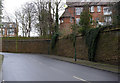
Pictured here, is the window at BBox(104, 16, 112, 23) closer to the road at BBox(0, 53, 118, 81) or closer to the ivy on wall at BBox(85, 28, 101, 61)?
the ivy on wall at BBox(85, 28, 101, 61)

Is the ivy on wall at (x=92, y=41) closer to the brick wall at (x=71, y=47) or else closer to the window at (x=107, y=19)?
the brick wall at (x=71, y=47)

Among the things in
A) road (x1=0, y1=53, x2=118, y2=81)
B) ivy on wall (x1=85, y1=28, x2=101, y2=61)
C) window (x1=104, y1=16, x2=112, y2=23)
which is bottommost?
road (x1=0, y1=53, x2=118, y2=81)

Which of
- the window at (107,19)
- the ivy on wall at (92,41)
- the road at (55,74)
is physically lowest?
the road at (55,74)

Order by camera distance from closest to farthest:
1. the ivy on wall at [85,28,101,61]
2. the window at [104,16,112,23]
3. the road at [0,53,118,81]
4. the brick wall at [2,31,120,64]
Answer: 1. the road at [0,53,118,81]
2. the brick wall at [2,31,120,64]
3. the ivy on wall at [85,28,101,61]
4. the window at [104,16,112,23]

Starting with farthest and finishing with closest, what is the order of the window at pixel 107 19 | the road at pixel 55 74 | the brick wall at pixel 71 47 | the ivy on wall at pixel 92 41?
the window at pixel 107 19
the ivy on wall at pixel 92 41
the brick wall at pixel 71 47
the road at pixel 55 74

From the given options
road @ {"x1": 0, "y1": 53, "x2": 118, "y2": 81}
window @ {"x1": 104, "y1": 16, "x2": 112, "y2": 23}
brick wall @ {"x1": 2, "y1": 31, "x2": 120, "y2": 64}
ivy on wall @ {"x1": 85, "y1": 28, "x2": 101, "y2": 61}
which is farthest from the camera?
window @ {"x1": 104, "y1": 16, "x2": 112, "y2": 23}

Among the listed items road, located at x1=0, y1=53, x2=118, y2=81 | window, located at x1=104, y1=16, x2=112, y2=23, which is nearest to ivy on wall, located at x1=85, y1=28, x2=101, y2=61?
window, located at x1=104, y1=16, x2=112, y2=23

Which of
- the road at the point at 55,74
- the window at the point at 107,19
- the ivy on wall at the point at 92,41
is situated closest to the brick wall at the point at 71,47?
the ivy on wall at the point at 92,41

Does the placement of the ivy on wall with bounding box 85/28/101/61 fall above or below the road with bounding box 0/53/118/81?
above

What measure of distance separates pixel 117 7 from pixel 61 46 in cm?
1783

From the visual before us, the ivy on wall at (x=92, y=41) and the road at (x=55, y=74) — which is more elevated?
the ivy on wall at (x=92, y=41)

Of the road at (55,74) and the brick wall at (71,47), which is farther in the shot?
the brick wall at (71,47)

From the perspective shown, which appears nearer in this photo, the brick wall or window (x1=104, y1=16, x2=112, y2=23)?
the brick wall

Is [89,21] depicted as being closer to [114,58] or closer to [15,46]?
[114,58]
